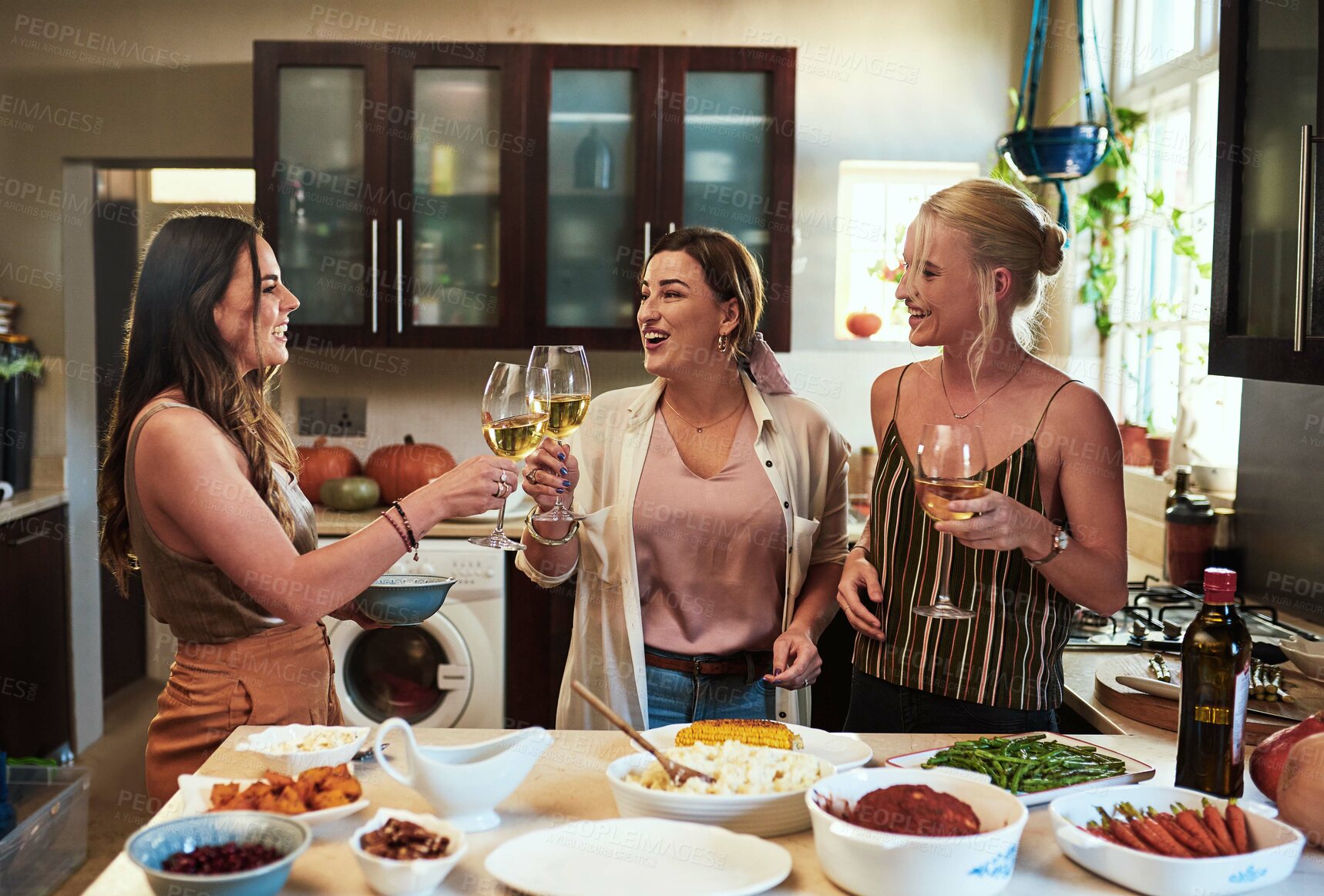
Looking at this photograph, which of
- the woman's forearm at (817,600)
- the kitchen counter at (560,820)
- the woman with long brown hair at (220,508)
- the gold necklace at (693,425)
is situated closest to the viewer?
the kitchen counter at (560,820)

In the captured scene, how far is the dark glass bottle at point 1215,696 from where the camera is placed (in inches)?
51.9

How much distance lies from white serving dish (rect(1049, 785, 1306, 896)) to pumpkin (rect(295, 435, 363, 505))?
120 inches

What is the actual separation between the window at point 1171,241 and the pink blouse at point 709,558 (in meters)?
1.62

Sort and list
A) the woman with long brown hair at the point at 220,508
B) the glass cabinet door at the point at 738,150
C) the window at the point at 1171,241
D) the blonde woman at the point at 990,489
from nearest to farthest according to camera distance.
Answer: the woman with long brown hair at the point at 220,508
the blonde woman at the point at 990,489
the window at the point at 1171,241
the glass cabinet door at the point at 738,150

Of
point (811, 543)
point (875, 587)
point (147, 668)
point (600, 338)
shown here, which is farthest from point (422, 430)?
point (875, 587)

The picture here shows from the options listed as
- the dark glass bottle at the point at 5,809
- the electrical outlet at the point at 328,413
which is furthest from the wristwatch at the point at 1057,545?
the electrical outlet at the point at 328,413

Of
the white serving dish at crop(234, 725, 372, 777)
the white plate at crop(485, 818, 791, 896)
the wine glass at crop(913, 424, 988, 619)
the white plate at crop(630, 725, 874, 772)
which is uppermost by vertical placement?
the wine glass at crop(913, 424, 988, 619)

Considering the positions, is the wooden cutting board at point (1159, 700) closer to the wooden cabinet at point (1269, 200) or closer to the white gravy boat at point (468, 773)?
the wooden cabinet at point (1269, 200)

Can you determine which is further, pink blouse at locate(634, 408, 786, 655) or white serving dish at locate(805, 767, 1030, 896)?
pink blouse at locate(634, 408, 786, 655)

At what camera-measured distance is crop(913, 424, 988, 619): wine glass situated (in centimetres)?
139

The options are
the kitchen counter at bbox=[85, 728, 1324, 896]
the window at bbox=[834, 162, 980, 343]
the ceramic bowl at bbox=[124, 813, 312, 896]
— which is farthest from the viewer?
the window at bbox=[834, 162, 980, 343]

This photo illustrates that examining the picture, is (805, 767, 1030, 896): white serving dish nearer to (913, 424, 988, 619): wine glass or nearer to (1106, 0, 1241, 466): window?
(913, 424, 988, 619): wine glass

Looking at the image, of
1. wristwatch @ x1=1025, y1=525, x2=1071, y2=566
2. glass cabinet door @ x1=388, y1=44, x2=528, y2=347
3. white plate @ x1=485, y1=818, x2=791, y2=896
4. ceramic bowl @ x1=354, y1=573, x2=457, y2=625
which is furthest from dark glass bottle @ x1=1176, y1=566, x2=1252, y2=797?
glass cabinet door @ x1=388, y1=44, x2=528, y2=347

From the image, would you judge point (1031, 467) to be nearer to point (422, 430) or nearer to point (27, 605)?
point (422, 430)
